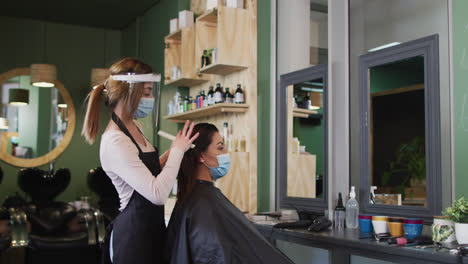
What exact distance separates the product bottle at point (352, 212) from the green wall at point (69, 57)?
4.18m

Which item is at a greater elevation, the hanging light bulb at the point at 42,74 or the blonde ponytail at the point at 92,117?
the hanging light bulb at the point at 42,74

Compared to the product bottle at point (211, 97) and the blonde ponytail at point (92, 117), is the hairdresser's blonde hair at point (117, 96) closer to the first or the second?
the blonde ponytail at point (92, 117)

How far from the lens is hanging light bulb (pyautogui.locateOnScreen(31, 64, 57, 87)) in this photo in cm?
582

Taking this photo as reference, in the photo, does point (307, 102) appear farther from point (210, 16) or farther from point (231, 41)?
point (210, 16)

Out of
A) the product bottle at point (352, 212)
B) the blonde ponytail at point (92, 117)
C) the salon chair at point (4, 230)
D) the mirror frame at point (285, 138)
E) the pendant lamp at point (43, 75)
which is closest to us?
the blonde ponytail at point (92, 117)

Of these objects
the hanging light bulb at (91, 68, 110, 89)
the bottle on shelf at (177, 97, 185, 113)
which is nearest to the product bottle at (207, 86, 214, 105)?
the bottle on shelf at (177, 97, 185, 113)

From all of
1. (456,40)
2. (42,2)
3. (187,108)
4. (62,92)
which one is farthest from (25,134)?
(456,40)

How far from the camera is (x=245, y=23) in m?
3.92

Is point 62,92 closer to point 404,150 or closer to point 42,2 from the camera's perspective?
point 42,2

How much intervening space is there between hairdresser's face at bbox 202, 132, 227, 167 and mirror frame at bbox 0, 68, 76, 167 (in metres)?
4.37

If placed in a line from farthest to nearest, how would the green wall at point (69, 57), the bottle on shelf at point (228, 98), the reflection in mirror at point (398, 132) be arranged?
the green wall at point (69, 57) < the bottle on shelf at point (228, 98) < the reflection in mirror at point (398, 132)

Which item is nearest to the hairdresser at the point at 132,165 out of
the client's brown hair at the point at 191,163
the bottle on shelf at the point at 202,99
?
the client's brown hair at the point at 191,163

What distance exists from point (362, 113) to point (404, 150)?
1.21ft

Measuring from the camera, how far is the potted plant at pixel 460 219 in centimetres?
210
